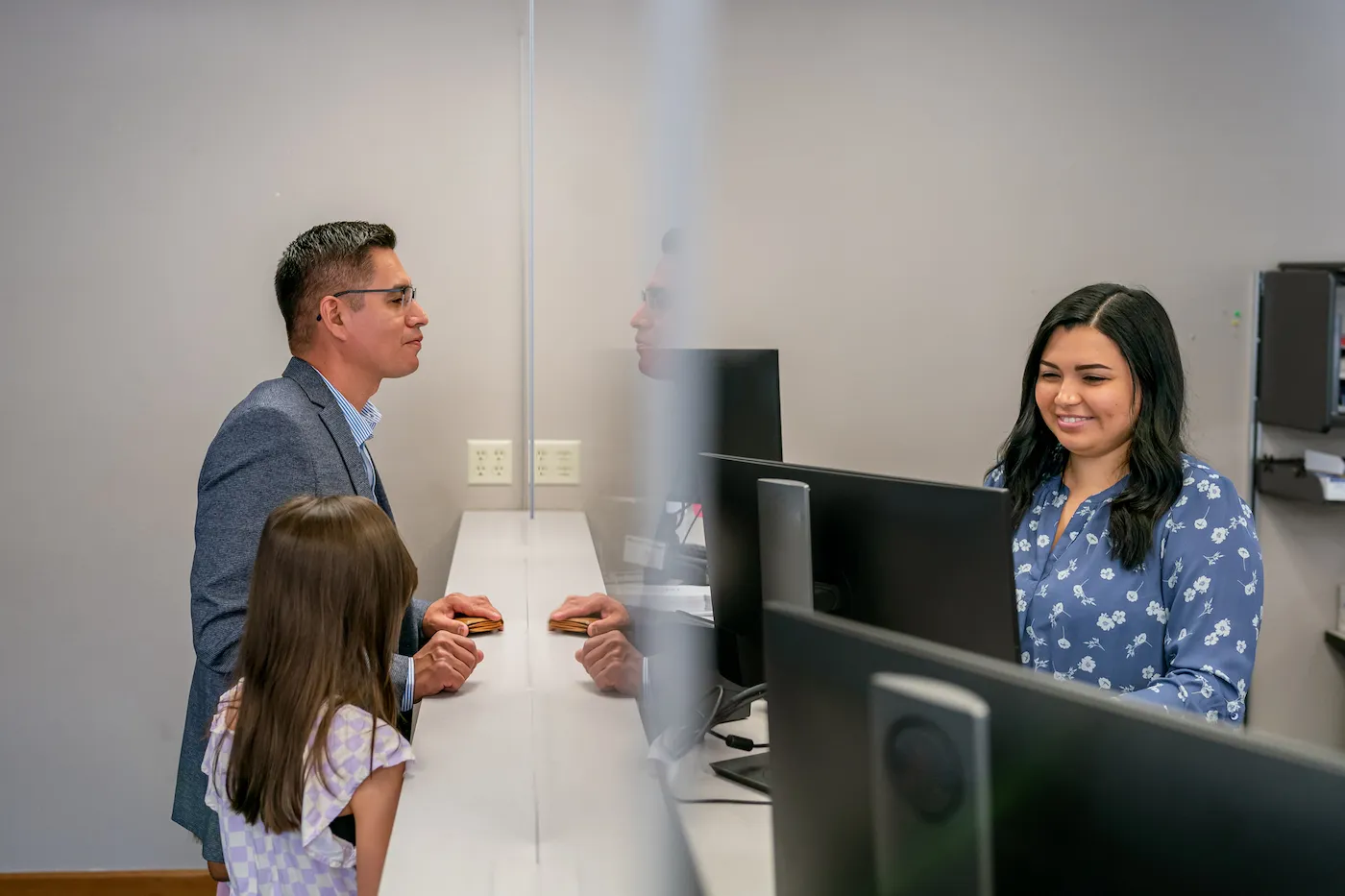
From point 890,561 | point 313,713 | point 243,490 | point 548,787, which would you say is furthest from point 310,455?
point 548,787

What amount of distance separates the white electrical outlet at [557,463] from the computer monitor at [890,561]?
0.44 ft

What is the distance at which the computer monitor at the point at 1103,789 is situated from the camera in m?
0.29

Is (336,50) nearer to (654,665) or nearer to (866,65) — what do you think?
(866,65)

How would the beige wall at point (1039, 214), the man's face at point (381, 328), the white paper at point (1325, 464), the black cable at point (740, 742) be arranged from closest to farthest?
Answer: 1. the black cable at point (740, 742)
2. the man's face at point (381, 328)
3. the beige wall at point (1039, 214)
4. the white paper at point (1325, 464)

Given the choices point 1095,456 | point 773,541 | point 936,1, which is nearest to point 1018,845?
point 773,541

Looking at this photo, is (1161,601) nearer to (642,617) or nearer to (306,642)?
(306,642)

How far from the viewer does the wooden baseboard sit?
2.28m

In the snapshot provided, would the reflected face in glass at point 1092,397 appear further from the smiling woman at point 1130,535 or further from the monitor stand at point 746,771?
the monitor stand at point 746,771

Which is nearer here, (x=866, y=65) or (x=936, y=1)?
(x=936, y=1)

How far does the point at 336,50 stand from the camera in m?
2.21

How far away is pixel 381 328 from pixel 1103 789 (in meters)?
1.36

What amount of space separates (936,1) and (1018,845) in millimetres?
2051

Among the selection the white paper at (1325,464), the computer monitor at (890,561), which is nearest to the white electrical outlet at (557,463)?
the computer monitor at (890,561)

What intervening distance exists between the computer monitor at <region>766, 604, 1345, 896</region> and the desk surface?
0.06 m
